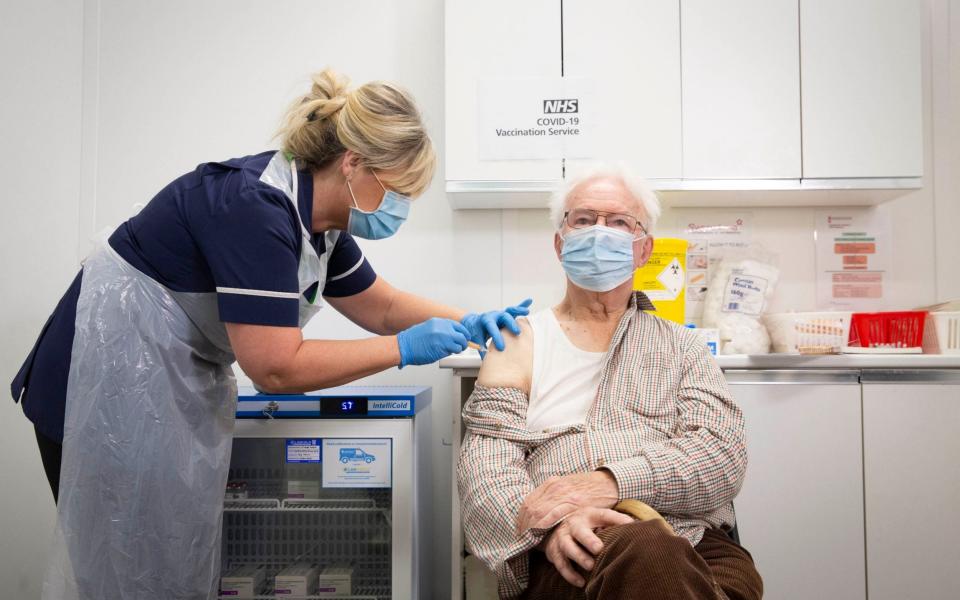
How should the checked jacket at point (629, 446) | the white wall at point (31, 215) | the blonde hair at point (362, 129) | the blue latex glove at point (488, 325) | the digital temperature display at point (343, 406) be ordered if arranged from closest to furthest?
the checked jacket at point (629, 446), the blonde hair at point (362, 129), the blue latex glove at point (488, 325), the digital temperature display at point (343, 406), the white wall at point (31, 215)

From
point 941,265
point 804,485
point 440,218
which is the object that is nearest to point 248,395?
point 440,218

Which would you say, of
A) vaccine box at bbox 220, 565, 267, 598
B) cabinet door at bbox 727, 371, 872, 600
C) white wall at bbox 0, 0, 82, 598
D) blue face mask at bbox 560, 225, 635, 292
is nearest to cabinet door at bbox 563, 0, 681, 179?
blue face mask at bbox 560, 225, 635, 292

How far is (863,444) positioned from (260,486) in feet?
5.62

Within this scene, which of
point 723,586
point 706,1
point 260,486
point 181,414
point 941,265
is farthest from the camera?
point 941,265

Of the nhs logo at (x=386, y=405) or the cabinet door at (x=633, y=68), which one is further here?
the cabinet door at (x=633, y=68)

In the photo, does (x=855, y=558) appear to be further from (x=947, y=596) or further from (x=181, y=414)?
(x=181, y=414)

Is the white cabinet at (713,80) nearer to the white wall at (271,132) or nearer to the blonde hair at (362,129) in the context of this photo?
the white wall at (271,132)

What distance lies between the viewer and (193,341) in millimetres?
1398

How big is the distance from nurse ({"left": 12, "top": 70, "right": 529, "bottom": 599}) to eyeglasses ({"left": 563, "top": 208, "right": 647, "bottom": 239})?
0.37 meters

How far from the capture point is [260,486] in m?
1.87

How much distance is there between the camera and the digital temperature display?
171 cm

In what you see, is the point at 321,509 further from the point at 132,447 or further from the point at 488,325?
the point at 488,325

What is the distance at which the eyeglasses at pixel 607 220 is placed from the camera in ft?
5.13

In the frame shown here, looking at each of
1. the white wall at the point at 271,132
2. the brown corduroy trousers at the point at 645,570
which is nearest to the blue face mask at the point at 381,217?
the brown corduroy trousers at the point at 645,570
